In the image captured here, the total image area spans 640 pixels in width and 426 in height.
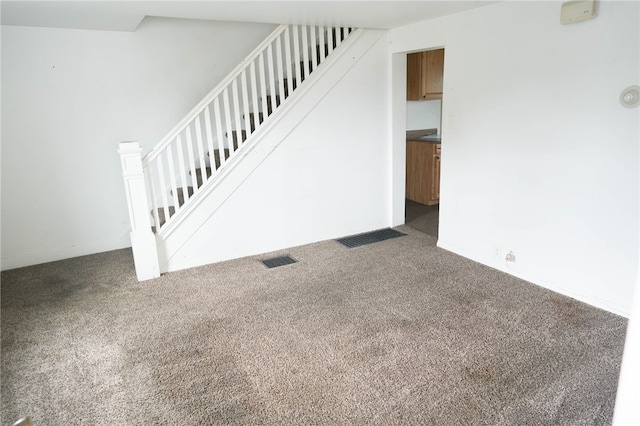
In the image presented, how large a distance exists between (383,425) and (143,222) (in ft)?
8.92

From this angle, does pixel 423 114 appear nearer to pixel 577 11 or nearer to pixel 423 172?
pixel 423 172

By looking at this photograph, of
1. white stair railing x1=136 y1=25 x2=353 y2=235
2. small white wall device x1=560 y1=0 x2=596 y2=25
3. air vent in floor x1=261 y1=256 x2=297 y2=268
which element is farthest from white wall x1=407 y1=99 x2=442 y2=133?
small white wall device x1=560 y1=0 x2=596 y2=25

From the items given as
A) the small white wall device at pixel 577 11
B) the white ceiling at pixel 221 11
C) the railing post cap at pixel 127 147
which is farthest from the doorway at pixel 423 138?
the railing post cap at pixel 127 147

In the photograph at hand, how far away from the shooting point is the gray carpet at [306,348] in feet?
6.88

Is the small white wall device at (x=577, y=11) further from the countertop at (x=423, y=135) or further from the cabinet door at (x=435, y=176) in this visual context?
the countertop at (x=423, y=135)

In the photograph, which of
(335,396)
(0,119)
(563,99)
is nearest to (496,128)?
(563,99)

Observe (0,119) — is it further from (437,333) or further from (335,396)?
(437,333)

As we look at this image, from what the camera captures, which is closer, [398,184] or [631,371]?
[631,371]

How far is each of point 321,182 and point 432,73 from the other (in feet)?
7.87

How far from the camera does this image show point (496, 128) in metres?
3.60

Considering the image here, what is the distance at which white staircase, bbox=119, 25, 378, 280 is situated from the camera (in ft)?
12.1

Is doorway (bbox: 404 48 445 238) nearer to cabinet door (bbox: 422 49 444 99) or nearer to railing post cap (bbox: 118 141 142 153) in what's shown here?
cabinet door (bbox: 422 49 444 99)

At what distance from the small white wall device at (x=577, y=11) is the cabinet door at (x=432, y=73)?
269cm

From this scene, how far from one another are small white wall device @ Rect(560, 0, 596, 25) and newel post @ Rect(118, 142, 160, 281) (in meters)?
3.43
